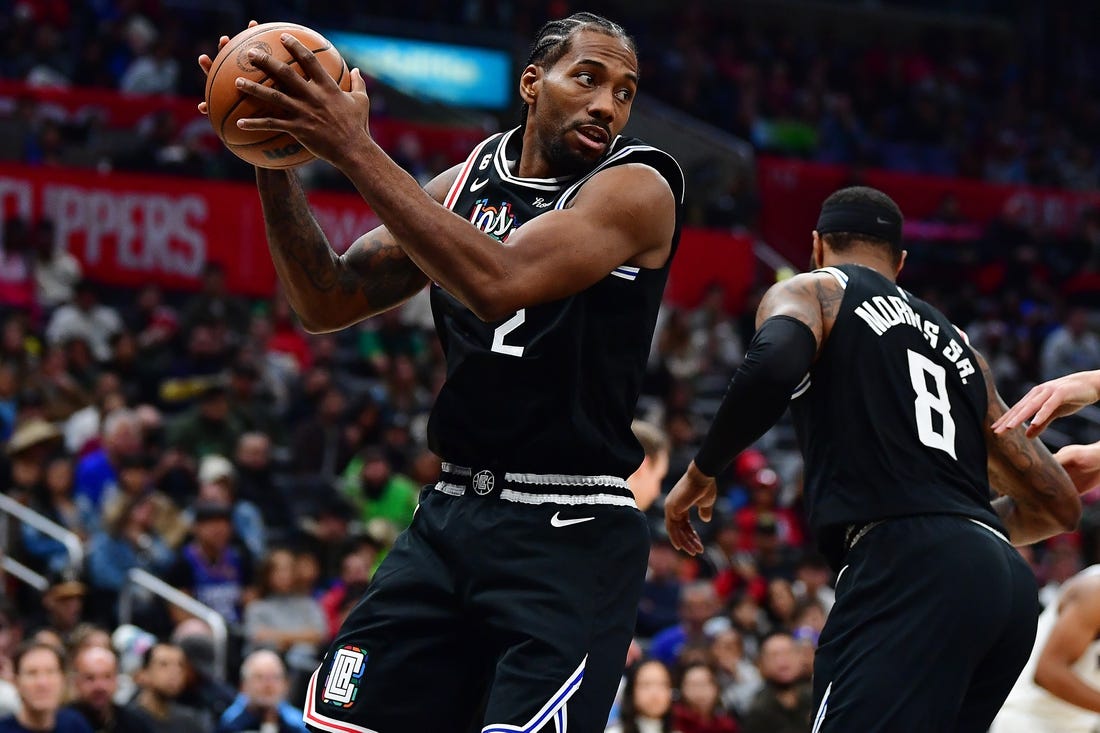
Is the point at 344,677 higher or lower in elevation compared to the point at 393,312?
higher

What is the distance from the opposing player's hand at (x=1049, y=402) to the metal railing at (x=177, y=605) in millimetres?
6496

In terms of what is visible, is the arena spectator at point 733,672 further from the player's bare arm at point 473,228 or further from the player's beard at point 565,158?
the player's bare arm at point 473,228

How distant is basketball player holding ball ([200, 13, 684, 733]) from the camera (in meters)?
3.68

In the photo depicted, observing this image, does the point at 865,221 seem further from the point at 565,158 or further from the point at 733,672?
the point at 733,672

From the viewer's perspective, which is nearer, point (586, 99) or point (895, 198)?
point (586, 99)

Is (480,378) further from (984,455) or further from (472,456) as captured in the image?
(984,455)

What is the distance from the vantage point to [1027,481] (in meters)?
4.89

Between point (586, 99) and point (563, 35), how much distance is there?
0.73 ft

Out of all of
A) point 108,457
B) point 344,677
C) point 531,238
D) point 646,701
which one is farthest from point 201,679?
point 531,238

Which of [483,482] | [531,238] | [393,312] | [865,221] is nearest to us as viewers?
[531,238]

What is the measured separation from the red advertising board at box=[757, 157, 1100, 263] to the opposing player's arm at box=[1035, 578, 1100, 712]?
15.3 m

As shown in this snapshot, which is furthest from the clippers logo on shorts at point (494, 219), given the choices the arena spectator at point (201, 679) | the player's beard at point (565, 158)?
the arena spectator at point (201, 679)

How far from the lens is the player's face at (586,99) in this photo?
392 cm

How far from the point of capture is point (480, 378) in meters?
3.83
